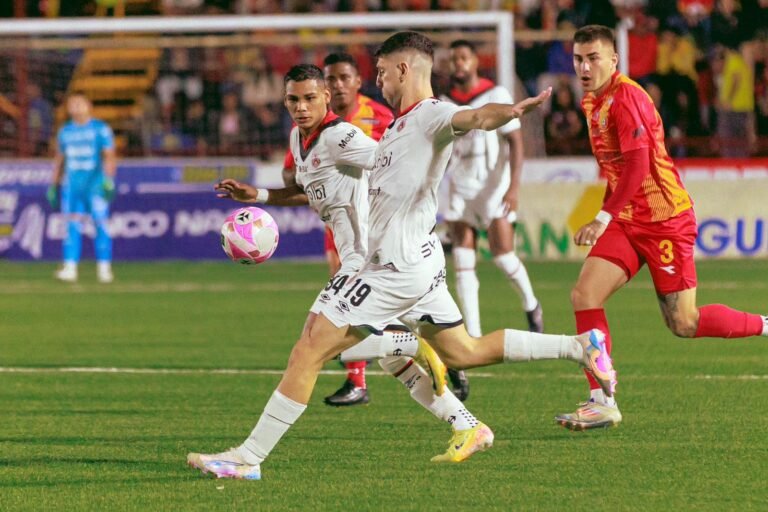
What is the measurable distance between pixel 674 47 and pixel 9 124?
35.8 ft

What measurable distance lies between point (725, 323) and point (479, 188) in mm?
3259

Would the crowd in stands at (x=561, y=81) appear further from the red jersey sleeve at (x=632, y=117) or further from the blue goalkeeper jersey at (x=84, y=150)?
the red jersey sleeve at (x=632, y=117)

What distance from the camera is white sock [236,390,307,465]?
6.53m

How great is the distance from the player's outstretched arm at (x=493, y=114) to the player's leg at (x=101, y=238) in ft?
42.4

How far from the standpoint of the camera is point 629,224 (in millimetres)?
8148

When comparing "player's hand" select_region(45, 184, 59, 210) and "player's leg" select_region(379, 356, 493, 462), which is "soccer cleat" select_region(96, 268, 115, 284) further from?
"player's leg" select_region(379, 356, 493, 462)

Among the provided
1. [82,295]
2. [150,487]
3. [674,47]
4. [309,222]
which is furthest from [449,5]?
[150,487]

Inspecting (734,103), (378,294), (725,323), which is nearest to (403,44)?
(378,294)

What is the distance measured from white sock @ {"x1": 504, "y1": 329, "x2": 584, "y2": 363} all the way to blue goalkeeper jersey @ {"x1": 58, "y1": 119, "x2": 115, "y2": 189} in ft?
43.2

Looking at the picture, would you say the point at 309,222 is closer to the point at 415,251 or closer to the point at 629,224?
the point at 629,224

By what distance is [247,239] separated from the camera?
7598 mm

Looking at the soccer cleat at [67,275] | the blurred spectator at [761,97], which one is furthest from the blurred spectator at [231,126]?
the blurred spectator at [761,97]

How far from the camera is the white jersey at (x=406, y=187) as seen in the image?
6578 millimetres

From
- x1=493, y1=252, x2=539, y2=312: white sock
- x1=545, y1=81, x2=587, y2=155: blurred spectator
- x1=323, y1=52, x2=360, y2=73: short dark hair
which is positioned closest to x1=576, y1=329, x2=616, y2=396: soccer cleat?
x1=323, y1=52, x2=360, y2=73: short dark hair
